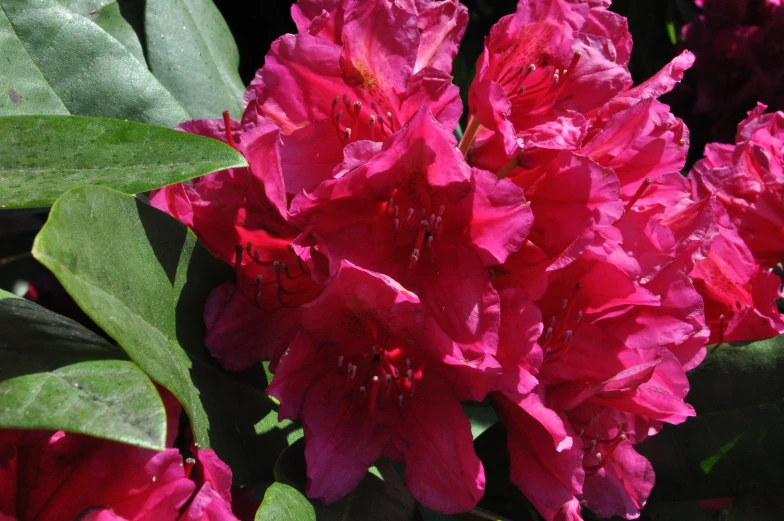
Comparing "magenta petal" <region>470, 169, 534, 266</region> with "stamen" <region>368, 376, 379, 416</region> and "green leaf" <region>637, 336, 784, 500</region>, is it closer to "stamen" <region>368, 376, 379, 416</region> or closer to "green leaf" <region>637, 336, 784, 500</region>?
"stamen" <region>368, 376, 379, 416</region>

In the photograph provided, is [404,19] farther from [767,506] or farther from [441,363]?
[767,506]

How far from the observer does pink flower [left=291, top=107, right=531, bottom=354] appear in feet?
2.37

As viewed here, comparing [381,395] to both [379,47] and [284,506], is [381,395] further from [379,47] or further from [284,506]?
[379,47]

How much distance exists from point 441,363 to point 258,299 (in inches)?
7.1

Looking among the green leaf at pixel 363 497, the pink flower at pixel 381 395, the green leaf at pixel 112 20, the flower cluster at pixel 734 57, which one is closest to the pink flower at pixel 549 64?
the pink flower at pixel 381 395

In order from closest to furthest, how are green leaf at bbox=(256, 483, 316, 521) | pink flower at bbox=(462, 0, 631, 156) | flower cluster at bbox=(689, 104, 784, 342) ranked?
green leaf at bbox=(256, 483, 316, 521), pink flower at bbox=(462, 0, 631, 156), flower cluster at bbox=(689, 104, 784, 342)

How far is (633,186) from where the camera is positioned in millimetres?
839

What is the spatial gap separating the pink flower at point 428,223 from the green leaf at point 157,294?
0.12 meters

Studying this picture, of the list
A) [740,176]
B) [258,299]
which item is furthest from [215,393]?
[740,176]

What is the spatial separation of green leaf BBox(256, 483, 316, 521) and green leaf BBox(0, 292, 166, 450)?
5.3 inches

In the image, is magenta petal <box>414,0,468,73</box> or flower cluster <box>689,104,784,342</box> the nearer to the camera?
magenta petal <box>414,0,468,73</box>

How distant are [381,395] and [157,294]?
225 millimetres

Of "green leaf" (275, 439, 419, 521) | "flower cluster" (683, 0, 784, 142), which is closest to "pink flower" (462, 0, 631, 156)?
"green leaf" (275, 439, 419, 521)

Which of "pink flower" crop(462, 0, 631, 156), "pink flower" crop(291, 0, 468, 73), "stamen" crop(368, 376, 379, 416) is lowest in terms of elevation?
"stamen" crop(368, 376, 379, 416)
